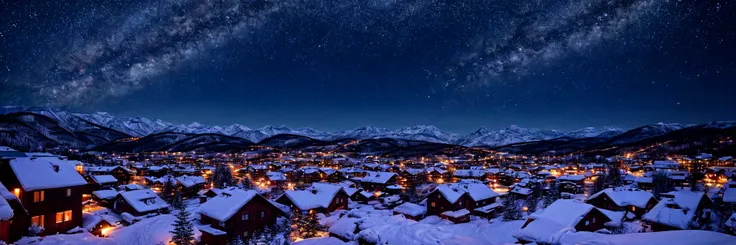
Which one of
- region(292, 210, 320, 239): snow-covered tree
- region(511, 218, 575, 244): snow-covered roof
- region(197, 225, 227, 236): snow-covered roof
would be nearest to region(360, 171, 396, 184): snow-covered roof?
region(292, 210, 320, 239): snow-covered tree

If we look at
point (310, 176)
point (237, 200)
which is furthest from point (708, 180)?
point (237, 200)

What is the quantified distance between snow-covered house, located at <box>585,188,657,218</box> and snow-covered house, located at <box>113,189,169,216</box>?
5753cm

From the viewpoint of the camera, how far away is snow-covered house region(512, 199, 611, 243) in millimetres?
25420

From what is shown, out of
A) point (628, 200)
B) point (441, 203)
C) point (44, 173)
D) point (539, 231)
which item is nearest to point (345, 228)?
point (539, 231)

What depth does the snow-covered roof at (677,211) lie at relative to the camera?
33.8 metres

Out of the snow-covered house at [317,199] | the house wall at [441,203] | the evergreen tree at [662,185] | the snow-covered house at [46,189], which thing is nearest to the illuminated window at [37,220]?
the snow-covered house at [46,189]

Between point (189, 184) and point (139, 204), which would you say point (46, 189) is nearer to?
point (139, 204)

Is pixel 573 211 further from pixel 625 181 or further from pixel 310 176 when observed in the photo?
pixel 310 176

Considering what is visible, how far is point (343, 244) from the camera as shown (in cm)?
2150

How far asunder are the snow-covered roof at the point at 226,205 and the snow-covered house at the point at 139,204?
1232 centimetres

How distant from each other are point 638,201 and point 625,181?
138 ft

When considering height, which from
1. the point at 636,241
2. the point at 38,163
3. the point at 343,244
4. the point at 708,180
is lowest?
the point at 708,180

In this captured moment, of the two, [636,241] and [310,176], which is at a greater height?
[636,241]

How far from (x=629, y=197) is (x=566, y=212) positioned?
768 inches
